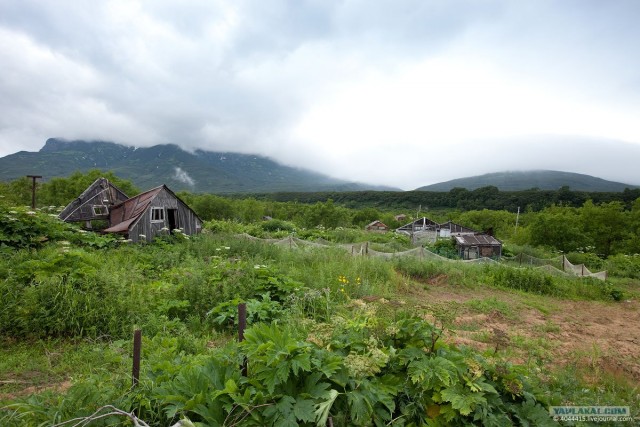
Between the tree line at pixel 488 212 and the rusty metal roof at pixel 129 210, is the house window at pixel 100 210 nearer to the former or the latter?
the rusty metal roof at pixel 129 210

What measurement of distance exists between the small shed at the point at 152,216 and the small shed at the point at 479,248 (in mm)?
17625

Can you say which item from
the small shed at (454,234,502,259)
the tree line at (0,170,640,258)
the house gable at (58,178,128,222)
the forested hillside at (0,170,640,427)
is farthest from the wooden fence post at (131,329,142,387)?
the small shed at (454,234,502,259)

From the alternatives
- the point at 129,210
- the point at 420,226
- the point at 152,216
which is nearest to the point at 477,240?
the point at 152,216

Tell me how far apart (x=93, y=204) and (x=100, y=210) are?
430mm

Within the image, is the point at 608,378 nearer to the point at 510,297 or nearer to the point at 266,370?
the point at 266,370

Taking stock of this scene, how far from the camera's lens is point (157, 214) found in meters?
12.9

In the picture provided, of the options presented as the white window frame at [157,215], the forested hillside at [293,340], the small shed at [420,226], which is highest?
the white window frame at [157,215]

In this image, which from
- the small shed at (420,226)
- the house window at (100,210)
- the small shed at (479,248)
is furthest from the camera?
the small shed at (420,226)

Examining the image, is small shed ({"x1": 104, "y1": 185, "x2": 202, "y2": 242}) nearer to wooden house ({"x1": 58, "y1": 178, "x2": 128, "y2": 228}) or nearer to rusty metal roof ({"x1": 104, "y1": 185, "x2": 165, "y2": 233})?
rusty metal roof ({"x1": 104, "y1": 185, "x2": 165, "y2": 233})

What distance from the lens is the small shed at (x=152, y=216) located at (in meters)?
11.8

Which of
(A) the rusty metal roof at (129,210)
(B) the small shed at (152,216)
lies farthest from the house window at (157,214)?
(A) the rusty metal roof at (129,210)

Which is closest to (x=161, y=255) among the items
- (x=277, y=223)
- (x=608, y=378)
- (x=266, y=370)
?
(x=266, y=370)

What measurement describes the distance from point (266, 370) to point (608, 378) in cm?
450

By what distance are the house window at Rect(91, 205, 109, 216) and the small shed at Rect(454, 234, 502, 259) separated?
2159cm
